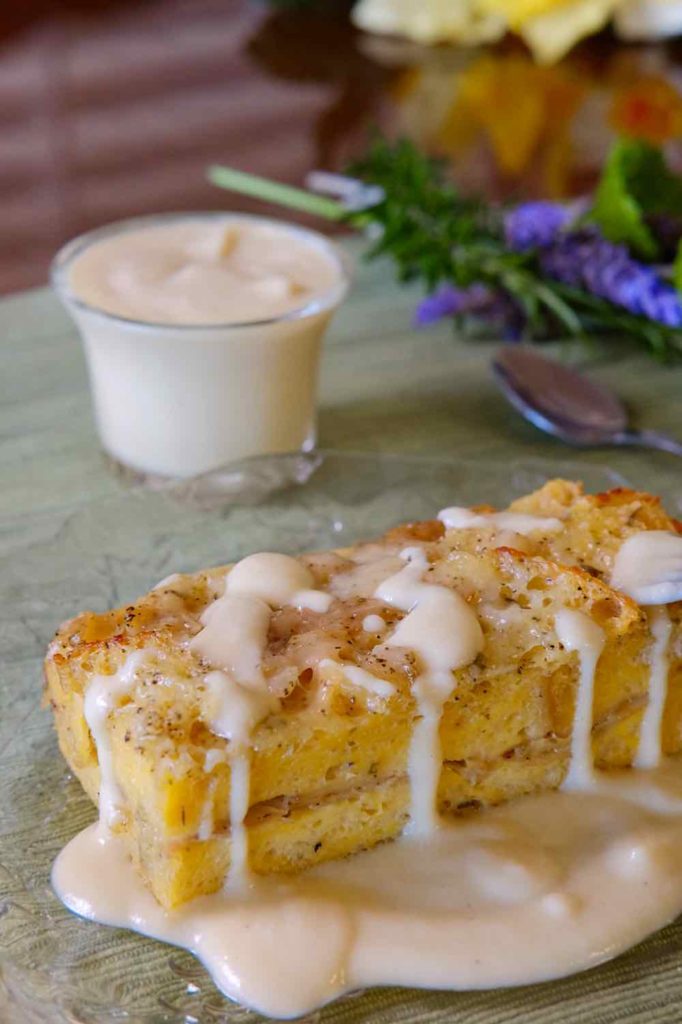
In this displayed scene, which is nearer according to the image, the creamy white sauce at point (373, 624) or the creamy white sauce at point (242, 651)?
the creamy white sauce at point (242, 651)

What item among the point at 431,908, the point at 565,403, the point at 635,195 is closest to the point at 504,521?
the point at 431,908

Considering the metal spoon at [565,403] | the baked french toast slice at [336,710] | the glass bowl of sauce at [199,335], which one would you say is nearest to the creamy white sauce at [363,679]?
the baked french toast slice at [336,710]

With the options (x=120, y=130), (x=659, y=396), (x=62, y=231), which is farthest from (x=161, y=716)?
(x=120, y=130)

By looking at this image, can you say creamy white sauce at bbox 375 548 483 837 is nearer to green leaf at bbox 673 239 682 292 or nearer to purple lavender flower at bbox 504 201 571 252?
green leaf at bbox 673 239 682 292

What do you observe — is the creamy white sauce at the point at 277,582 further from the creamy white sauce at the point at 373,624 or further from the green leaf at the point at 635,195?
the green leaf at the point at 635,195

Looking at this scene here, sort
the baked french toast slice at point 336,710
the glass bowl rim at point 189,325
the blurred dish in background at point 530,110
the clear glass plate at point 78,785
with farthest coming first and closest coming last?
the blurred dish in background at point 530,110 < the glass bowl rim at point 189,325 < the baked french toast slice at point 336,710 < the clear glass plate at point 78,785

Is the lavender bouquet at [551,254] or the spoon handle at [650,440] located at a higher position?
the lavender bouquet at [551,254]
